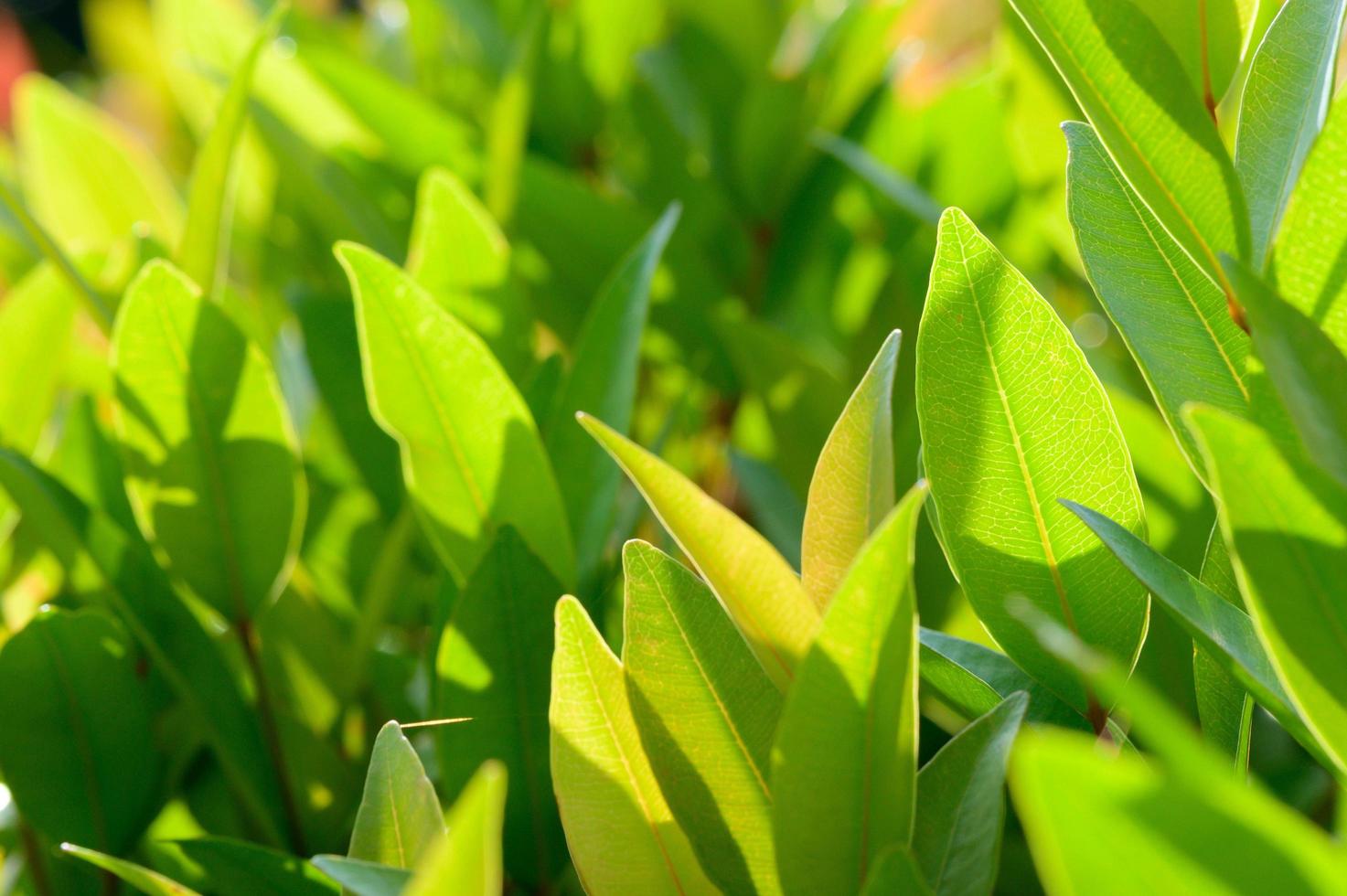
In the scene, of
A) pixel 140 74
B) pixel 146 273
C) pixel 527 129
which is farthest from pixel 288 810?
pixel 140 74

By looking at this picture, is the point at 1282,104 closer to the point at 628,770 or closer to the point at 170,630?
the point at 628,770

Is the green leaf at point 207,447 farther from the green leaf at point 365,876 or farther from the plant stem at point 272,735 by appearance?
the green leaf at point 365,876

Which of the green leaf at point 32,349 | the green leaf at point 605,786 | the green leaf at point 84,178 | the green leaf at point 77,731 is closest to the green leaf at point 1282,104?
the green leaf at point 605,786

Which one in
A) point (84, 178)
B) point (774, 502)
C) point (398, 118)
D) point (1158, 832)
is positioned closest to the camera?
point (1158, 832)

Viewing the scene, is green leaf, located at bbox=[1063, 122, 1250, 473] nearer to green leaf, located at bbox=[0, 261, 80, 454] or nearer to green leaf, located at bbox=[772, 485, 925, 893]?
green leaf, located at bbox=[772, 485, 925, 893]

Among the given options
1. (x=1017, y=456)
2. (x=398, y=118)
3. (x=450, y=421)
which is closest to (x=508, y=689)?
(x=450, y=421)

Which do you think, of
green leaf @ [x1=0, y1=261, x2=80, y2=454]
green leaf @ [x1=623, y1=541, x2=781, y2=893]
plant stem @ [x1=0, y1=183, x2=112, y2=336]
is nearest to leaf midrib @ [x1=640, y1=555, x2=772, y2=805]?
green leaf @ [x1=623, y1=541, x2=781, y2=893]

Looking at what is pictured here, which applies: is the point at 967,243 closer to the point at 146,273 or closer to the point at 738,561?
the point at 738,561
